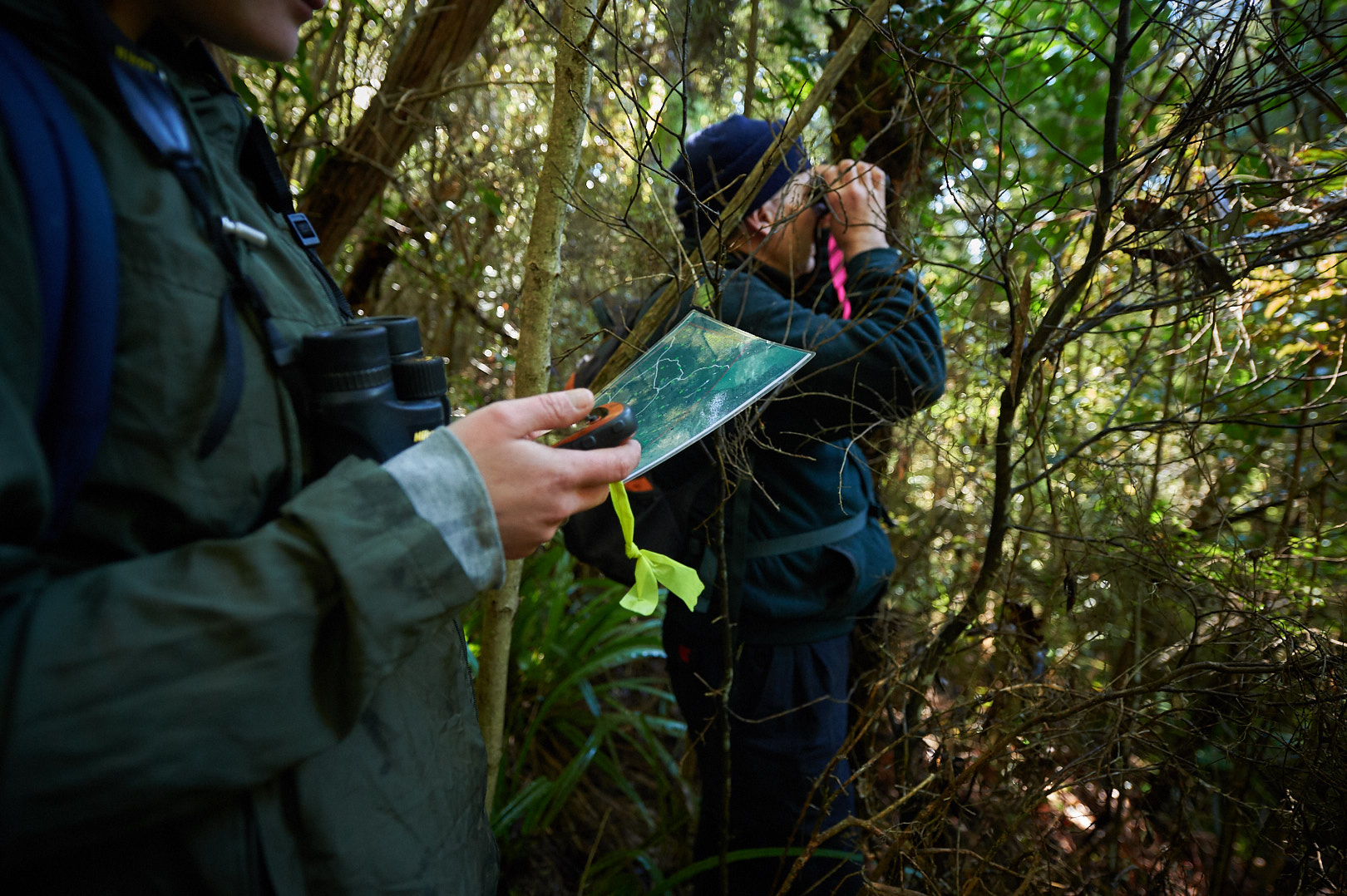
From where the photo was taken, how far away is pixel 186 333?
610 millimetres

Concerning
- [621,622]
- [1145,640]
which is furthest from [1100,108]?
[621,622]

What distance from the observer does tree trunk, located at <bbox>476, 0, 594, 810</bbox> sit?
1293mm

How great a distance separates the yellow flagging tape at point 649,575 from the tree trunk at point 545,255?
42 centimetres

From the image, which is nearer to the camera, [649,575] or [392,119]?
[649,575]

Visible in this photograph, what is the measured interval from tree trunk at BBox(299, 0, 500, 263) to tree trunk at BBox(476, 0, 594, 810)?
1128 millimetres

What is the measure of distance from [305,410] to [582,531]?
37.4 inches

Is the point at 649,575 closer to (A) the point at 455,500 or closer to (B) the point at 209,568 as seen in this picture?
(A) the point at 455,500

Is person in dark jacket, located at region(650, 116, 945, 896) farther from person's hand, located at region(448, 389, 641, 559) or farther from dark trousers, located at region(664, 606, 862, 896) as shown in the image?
person's hand, located at region(448, 389, 641, 559)

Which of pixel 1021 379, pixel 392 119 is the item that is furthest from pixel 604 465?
pixel 392 119

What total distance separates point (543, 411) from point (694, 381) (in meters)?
0.29

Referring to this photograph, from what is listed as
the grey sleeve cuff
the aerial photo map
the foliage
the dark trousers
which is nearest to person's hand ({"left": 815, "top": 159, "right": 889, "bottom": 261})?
the aerial photo map

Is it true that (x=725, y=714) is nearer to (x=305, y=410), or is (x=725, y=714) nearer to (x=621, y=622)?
(x=305, y=410)

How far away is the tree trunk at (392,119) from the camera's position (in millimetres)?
2254

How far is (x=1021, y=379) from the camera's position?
4.23ft
